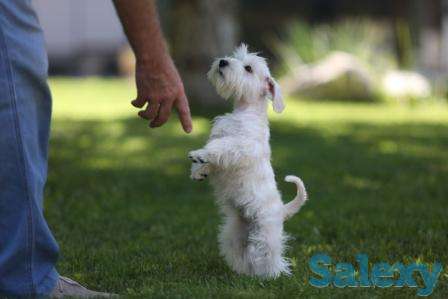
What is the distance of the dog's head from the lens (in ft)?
12.3

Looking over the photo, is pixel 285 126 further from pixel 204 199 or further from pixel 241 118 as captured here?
pixel 241 118

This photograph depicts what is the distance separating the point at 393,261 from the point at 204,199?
228 cm

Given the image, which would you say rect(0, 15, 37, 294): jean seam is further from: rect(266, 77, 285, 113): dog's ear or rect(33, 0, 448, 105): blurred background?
rect(33, 0, 448, 105): blurred background

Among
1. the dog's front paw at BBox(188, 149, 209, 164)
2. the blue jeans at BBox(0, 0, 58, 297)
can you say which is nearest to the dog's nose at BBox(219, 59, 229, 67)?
the dog's front paw at BBox(188, 149, 209, 164)

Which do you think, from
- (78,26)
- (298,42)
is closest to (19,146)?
(298,42)

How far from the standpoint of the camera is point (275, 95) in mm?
3859

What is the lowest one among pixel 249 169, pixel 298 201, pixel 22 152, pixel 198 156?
pixel 298 201

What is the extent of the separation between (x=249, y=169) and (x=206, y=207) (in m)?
2.30

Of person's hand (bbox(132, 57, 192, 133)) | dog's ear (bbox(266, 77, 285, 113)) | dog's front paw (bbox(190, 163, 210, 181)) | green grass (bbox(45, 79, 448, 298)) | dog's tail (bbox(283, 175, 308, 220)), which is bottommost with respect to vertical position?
green grass (bbox(45, 79, 448, 298))

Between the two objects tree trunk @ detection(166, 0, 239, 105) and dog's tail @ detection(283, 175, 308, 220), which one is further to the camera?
tree trunk @ detection(166, 0, 239, 105)

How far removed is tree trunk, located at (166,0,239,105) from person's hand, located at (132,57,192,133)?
761 cm

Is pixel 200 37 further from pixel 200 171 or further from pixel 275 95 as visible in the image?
pixel 200 171

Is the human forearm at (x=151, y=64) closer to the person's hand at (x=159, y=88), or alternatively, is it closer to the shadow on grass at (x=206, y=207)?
the person's hand at (x=159, y=88)

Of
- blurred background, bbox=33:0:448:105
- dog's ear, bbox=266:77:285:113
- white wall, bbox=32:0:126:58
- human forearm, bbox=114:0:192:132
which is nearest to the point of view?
human forearm, bbox=114:0:192:132
